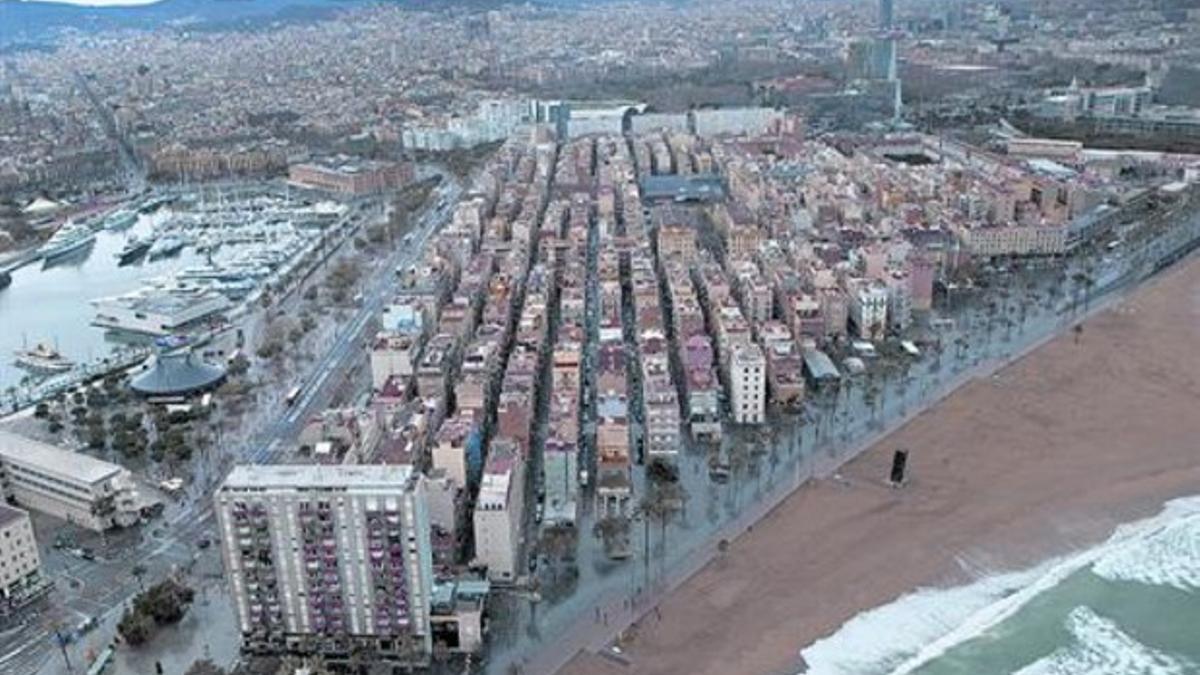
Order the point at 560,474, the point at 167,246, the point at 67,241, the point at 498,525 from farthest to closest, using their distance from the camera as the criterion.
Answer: the point at 67,241 < the point at 167,246 < the point at 560,474 < the point at 498,525

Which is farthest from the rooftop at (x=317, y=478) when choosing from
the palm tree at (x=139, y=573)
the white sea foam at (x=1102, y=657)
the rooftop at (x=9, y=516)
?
the white sea foam at (x=1102, y=657)

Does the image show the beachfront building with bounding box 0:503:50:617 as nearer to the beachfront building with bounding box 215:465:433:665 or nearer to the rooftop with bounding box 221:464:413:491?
the beachfront building with bounding box 215:465:433:665

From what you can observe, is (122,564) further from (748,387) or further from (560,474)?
(748,387)

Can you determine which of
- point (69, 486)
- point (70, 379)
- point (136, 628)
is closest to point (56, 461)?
point (69, 486)

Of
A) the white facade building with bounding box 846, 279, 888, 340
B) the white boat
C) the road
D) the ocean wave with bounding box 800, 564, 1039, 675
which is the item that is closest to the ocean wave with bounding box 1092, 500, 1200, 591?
the ocean wave with bounding box 800, 564, 1039, 675

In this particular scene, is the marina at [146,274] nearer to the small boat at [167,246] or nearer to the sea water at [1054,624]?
the small boat at [167,246]

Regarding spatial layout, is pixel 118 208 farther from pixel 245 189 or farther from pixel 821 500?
pixel 821 500

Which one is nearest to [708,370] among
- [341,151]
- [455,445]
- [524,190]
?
[455,445]
